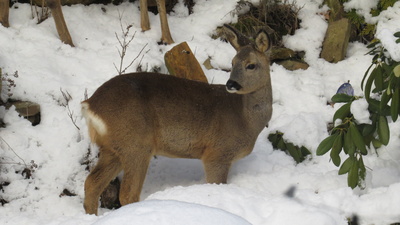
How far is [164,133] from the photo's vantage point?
5918 mm

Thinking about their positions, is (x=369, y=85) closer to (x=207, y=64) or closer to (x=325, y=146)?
(x=325, y=146)

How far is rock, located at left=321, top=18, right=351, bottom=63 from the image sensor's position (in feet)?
27.1

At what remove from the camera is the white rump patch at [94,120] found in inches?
222

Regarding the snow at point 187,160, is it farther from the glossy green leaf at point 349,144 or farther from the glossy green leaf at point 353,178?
the glossy green leaf at point 349,144

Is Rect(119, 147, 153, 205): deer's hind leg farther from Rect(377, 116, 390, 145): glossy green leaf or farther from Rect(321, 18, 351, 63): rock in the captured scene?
Rect(321, 18, 351, 63): rock

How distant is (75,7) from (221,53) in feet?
6.73

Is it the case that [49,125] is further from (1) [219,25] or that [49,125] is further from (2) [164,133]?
(1) [219,25]

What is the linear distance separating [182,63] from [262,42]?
60.5 inches

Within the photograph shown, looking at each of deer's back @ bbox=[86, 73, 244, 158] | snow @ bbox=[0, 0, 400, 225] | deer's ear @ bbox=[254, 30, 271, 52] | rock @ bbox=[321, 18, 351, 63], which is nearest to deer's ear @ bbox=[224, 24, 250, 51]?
deer's ear @ bbox=[254, 30, 271, 52]

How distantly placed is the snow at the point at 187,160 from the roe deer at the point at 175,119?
0.45 meters

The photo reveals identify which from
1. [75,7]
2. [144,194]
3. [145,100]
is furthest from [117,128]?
[75,7]

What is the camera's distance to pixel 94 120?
5.66 m

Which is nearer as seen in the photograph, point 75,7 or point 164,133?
point 164,133

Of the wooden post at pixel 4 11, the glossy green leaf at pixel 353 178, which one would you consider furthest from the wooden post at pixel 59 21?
the glossy green leaf at pixel 353 178
